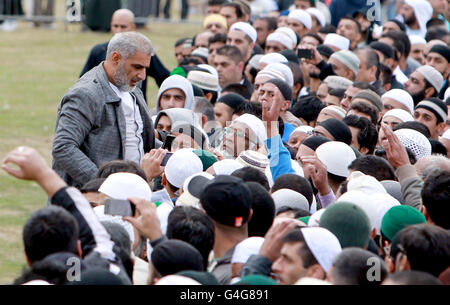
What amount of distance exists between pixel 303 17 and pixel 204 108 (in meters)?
5.85

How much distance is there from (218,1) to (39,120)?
12.5 feet

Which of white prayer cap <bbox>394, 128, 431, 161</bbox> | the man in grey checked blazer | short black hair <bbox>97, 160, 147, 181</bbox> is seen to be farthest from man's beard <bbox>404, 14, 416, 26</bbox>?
short black hair <bbox>97, 160, 147, 181</bbox>

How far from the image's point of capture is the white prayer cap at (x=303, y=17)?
13703 millimetres

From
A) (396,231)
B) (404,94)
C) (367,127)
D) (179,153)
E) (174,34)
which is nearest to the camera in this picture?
(396,231)

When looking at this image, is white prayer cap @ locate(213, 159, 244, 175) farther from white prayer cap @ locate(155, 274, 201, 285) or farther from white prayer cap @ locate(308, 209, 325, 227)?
white prayer cap @ locate(155, 274, 201, 285)

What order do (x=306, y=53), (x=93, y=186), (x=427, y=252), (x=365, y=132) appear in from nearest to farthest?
(x=427, y=252), (x=93, y=186), (x=365, y=132), (x=306, y=53)

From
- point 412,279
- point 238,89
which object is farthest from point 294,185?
point 238,89

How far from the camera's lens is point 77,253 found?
12.8ft

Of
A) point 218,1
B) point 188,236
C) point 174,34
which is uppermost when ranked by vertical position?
point 188,236

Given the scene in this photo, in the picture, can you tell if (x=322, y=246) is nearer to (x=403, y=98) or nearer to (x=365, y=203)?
(x=365, y=203)

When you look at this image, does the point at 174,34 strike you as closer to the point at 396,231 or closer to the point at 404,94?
the point at 404,94

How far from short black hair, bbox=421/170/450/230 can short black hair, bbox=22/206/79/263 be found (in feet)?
7.23

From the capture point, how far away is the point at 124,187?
5.14 meters
